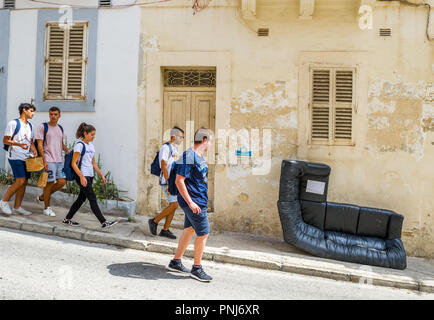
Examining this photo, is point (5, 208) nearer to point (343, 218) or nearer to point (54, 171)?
point (54, 171)

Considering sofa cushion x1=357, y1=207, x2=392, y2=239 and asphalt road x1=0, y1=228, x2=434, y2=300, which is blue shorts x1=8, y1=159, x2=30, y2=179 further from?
sofa cushion x1=357, y1=207, x2=392, y2=239

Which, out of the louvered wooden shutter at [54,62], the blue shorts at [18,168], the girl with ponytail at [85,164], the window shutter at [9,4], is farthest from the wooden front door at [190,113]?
the window shutter at [9,4]

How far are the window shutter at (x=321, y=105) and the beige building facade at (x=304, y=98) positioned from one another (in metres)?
0.02

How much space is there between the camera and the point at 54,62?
7.70m

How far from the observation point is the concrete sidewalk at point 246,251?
5332 millimetres

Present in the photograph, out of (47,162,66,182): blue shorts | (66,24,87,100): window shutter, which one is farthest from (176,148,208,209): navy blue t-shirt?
(66,24,87,100): window shutter

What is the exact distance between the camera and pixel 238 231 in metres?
7.24

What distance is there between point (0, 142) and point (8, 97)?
0.91m

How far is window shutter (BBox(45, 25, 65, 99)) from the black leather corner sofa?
Result: 15.5 feet

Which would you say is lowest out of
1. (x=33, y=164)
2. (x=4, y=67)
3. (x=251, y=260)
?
(x=251, y=260)

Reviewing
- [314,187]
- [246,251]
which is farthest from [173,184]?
[314,187]

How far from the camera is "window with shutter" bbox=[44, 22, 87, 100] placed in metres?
7.64

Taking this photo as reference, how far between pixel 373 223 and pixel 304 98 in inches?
99.0
